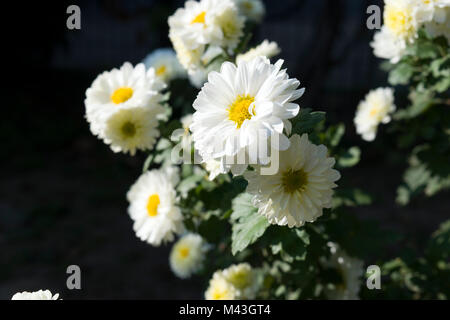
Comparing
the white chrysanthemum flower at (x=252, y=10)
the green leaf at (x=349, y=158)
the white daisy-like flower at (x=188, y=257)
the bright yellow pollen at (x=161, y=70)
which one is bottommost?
the white daisy-like flower at (x=188, y=257)

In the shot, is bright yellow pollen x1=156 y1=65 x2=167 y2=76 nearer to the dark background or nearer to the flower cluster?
the dark background

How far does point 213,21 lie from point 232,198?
0.58 metres

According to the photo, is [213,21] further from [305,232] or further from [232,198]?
[305,232]

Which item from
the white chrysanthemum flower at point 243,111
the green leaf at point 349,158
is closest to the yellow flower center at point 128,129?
the white chrysanthemum flower at point 243,111

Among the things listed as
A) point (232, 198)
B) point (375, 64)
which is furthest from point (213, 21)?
point (375, 64)

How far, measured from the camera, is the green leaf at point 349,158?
6.47ft

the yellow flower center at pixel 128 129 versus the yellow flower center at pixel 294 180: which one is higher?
the yellow flower center at pixel 128 129

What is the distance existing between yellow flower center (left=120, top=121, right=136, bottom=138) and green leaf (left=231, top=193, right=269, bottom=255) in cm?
43

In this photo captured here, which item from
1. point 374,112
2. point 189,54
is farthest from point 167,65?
point 374,112

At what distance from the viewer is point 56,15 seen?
663cm

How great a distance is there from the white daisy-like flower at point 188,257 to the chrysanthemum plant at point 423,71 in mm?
904

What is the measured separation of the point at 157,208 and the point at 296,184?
0.71 meters

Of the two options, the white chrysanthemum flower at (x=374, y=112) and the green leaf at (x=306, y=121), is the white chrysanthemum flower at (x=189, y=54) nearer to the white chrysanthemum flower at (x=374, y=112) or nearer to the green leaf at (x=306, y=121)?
the green leaf at (x=306, y=121)

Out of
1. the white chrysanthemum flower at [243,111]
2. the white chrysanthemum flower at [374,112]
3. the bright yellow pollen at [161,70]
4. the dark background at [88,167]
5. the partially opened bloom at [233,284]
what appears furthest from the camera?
the dark background at [88,167]
